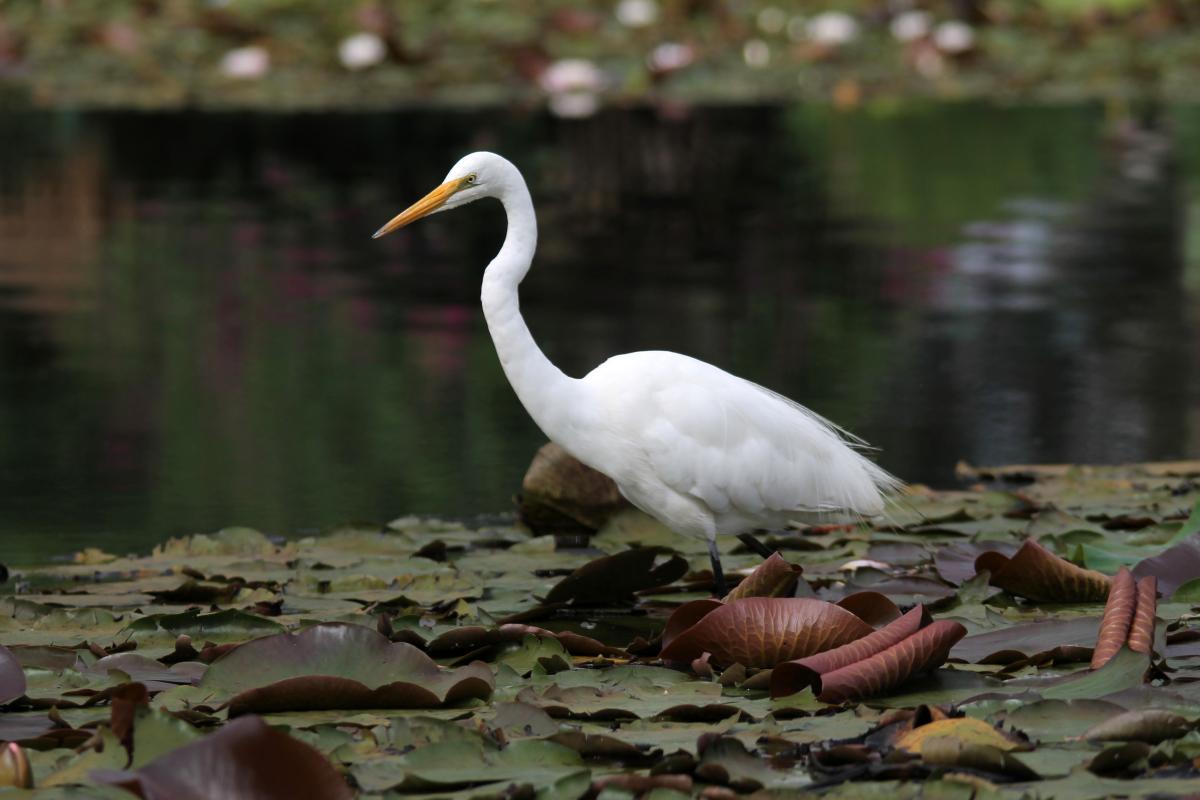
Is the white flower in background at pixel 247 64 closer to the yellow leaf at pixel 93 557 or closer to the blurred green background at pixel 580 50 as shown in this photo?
the blurred green background at pixel 580 50

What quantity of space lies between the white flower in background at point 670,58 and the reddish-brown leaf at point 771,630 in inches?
504

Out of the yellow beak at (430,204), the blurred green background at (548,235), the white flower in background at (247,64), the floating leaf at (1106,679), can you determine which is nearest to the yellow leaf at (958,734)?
the floating leaf at (1106,679)

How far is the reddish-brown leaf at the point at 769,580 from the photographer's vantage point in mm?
3688

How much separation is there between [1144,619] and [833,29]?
1440 cm

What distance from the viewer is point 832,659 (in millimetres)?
3244

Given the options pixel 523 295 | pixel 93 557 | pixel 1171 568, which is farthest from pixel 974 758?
pixel 523 295

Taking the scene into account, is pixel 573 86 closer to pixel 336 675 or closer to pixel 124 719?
pixel 336 675

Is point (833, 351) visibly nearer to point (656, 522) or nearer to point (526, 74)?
point (656, 522)

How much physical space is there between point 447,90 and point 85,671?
1260 cm

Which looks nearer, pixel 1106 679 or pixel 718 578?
pixel 1106 679

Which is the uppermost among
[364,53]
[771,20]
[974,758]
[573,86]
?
[771,20]

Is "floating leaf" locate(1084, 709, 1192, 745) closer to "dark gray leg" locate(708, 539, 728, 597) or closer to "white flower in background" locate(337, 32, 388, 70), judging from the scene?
"dark gray leg" locate(708, 539, 728, 597)

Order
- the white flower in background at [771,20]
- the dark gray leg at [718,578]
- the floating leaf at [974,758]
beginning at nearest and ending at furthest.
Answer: the floating leaf at [974,758] < the dark gray leg at [718,578] < the white flower in background at [771,20]

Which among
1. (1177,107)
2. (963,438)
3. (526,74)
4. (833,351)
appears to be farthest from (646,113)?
(963,438)
